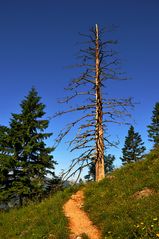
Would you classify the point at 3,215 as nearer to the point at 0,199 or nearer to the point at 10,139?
the point at 0,199

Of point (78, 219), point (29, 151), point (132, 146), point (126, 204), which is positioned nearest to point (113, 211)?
point (126, 204)

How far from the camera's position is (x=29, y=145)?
3188cm

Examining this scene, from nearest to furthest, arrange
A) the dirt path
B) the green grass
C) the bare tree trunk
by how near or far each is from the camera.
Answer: the dirt path → the green grass → the bare tree trunk

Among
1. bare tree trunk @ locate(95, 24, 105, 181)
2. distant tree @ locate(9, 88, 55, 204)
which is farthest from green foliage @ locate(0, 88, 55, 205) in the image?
bare tree trunk @ locate(95, 24, 105, 181)

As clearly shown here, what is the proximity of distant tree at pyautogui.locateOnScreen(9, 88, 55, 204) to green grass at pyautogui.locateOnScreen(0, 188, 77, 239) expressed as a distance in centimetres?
1216

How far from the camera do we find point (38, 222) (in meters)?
13.6

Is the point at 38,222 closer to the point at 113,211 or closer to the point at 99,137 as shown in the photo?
the point at 113,211

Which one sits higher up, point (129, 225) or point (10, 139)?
point (10, 139)

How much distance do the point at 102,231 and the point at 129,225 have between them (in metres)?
1.39

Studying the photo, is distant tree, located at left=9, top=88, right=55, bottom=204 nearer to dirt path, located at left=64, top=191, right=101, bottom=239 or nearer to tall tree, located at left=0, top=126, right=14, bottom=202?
tall tree, located at left=0, top=126, right=14, bottom=202

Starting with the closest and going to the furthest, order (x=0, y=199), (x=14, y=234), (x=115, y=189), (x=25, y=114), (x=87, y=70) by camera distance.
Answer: (x=14, y=234), (x=115, y=189), (x=87, y=70), (x=0, y=199), (x=25, y=114)

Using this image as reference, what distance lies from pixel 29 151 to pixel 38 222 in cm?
1759

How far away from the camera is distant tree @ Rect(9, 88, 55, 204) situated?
99.1 feet

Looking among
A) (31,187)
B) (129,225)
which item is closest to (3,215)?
(129,225)
